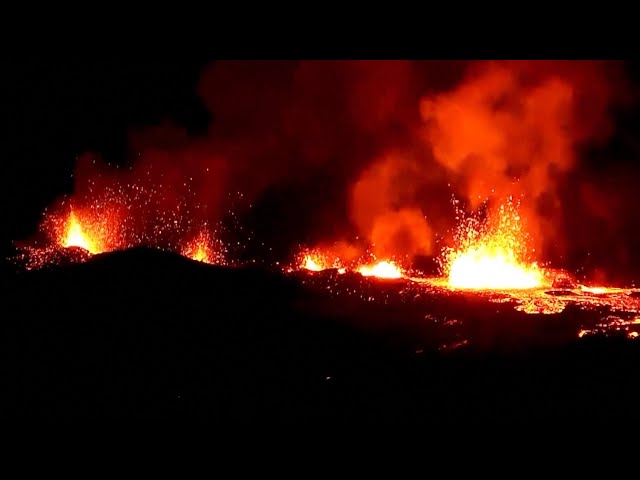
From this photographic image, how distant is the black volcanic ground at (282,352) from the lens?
24.7ft

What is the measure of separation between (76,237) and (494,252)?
13.8 metres

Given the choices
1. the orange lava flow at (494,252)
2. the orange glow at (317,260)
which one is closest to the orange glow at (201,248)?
the orange glow at (317,260)

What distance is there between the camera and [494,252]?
62.6 ft

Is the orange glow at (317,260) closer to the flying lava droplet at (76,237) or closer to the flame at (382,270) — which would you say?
the flame at (382,270)

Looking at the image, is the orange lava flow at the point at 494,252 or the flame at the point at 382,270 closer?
the flame at the point at 382,270

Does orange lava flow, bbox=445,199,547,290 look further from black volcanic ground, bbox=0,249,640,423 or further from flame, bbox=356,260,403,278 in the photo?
black volcanic ground, bbox=0,249,640,423

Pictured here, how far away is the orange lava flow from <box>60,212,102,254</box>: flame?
11.8m

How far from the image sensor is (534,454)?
20.3ft

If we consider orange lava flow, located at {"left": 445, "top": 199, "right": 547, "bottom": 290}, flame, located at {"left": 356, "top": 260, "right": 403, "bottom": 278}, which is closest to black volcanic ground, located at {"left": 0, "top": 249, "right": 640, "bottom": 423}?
flame, located at {"left": 356, "top": 260, "right": 403, "bottom": 278}

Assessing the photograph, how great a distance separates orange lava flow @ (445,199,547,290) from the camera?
657 inches

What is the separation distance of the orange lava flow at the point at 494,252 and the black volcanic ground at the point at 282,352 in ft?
19.3

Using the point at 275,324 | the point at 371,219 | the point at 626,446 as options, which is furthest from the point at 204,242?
the point at 626,446

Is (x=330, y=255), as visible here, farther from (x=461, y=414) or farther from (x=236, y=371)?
(x=461, y=414)

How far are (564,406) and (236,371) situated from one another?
14.2 feet
